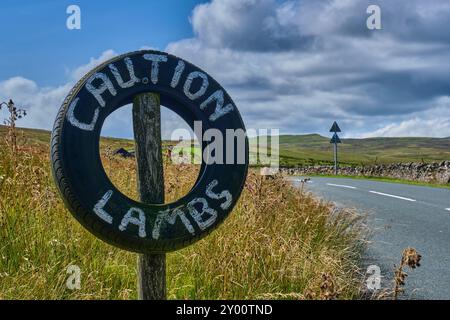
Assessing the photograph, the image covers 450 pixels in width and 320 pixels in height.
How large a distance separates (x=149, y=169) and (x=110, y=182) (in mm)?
369

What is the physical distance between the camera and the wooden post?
4133 mm

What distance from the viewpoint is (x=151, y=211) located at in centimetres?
396

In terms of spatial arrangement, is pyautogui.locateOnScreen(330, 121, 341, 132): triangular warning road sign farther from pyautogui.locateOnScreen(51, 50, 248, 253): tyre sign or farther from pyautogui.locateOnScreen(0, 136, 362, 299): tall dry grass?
pyautogui.locateOnScreen(51, 50, 248, 253): tyre sign

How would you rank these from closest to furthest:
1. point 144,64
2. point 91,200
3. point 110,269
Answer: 1. point 91,200
2. point 144,64
3. point 110,269

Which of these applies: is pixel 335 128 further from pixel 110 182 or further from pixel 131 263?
pixel 110 182

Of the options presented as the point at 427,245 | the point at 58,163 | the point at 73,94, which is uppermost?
the point at 73,94

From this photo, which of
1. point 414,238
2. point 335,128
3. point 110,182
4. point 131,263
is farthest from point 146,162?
point 335,128

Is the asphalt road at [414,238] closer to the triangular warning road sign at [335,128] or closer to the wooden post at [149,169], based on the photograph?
the wooden post at [149,169]

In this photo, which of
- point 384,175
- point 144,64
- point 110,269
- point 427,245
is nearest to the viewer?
point 144,64

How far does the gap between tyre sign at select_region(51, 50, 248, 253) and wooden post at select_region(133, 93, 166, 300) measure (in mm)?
118
